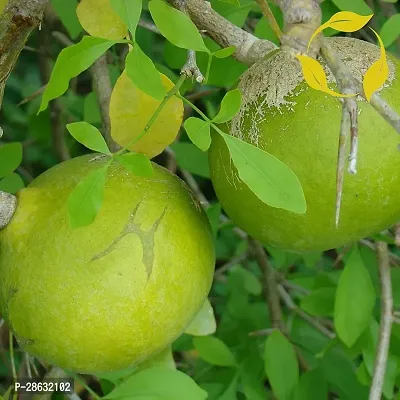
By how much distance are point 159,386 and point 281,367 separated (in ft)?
1.02

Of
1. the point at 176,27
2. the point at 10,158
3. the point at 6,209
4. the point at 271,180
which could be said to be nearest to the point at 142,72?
the point at 176,27

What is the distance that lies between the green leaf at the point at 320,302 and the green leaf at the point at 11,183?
0.53 meters

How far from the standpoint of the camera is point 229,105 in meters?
0.72

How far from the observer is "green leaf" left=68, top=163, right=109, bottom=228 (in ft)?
2.19

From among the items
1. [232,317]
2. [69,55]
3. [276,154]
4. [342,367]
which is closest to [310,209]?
[276,154]

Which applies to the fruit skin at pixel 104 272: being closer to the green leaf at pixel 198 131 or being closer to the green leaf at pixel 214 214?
the green leaf at pixel 198 131

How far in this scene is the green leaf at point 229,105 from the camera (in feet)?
2.35

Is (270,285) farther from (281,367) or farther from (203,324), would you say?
(203,324)

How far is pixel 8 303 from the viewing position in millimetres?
877

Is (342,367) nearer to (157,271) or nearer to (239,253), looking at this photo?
(157,271)

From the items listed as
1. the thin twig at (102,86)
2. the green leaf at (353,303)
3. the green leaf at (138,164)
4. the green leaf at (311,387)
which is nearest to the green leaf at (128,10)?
the green leaf at (138,164)

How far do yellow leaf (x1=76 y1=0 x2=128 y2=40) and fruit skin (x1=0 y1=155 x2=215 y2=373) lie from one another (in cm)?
17

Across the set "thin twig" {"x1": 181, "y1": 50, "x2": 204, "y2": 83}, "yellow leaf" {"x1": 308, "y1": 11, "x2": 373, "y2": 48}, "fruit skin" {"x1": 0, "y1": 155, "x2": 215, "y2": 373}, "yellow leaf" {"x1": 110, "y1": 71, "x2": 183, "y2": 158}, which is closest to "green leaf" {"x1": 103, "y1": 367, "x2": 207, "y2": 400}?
"fruit skin" {"x1": 0, "y1": 155, "x2": 215, "y2": 373}

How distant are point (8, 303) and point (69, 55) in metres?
0.36
